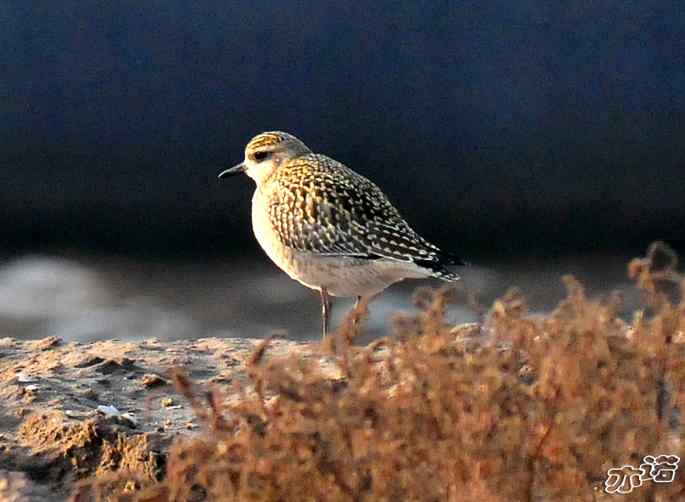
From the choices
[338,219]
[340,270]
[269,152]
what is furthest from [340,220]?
[269,152]

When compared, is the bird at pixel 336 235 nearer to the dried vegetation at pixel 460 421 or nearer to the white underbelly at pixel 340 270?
the white underbelly at pixel 340 270

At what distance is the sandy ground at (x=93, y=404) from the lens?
4.93m

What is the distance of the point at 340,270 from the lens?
22.6 ft

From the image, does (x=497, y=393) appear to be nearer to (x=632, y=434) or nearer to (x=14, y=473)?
(x=632, y=434)

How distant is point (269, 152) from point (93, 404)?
2194 millimetres

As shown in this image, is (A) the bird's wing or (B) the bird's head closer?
(A) the bird's wing

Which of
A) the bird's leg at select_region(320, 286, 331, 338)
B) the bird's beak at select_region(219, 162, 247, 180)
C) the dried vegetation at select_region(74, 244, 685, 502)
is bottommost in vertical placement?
the dried vegetation at select_region(74, 244, 685, 502)

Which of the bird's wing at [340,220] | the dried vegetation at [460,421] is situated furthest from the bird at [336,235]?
the dried vegetation at [460,421]

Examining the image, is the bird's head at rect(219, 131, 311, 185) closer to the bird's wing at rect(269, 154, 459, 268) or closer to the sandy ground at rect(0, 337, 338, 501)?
the bird's wing at rect(269, 154, 459, 268)

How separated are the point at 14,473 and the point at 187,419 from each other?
0.77 m

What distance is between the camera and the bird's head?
742cm


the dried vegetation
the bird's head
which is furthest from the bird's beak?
the dried vegetation

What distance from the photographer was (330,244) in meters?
6.91

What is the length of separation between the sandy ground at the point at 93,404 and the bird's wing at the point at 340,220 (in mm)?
509
